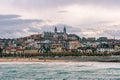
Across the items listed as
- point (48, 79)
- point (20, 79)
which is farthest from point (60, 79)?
point (20, 79)

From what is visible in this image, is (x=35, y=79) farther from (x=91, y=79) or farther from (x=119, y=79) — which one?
(x=119, y=79)

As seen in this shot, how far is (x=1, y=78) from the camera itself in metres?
53.7

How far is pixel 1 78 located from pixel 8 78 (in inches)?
34.8

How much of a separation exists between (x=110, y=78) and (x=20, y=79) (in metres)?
11.2

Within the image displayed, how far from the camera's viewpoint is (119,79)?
5209 cm

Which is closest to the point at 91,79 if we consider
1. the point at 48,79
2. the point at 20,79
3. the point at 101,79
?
the point at 101,79

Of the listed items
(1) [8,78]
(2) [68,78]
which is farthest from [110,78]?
(1) [8,78]

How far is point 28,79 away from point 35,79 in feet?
2.83

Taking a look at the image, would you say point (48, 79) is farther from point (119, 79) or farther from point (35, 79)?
point (119, 79)

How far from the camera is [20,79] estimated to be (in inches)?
2057

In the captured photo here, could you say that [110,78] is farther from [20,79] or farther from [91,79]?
[20,79]

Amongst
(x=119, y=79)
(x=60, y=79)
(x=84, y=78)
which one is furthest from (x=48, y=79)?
(x=119, y=79)

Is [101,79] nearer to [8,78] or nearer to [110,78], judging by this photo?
[110,78]

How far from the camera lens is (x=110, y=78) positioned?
176 feet
